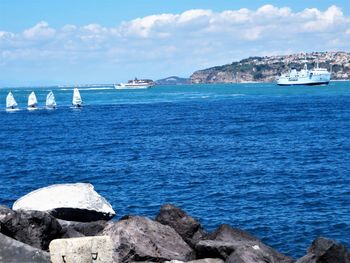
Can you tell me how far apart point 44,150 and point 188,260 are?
1506 inches

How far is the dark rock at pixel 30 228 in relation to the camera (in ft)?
42.4

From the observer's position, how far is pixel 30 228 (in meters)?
13.0

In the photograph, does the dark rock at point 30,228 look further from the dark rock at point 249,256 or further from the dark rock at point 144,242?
the dark rock at point 249,256

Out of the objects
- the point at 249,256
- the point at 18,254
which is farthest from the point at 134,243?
the point at 18,254

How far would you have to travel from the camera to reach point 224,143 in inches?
1975

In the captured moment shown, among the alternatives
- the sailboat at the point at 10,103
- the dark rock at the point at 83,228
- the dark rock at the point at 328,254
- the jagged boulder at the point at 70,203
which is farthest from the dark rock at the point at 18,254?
the sailboat at the point at 10,103

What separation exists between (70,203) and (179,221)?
2750mm

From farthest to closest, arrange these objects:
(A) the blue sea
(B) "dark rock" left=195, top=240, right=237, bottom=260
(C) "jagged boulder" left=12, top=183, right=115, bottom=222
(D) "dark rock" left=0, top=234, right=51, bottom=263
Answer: (A) the blue sea < (C) "jagged boulder" left=12, top=183, right=115, bottom=222 < (B) "dark rock" left=195, top=240, right=237, bottom=260 < (D) "dark rock" left=0, top=234, right=51, bottom=263

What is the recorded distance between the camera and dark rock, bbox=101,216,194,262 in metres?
12.7

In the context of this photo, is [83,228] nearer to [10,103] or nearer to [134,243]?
[134,243]

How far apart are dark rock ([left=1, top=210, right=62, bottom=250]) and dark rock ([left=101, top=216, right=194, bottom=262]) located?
114 cm

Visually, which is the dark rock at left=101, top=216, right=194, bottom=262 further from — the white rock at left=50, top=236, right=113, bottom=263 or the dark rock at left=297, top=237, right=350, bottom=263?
the dark rock at left=297, top=237, right=350, bottom=263

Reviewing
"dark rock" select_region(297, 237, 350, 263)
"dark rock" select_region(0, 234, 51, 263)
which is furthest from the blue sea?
"dark rock" select_region(0, 234, 51, 263)

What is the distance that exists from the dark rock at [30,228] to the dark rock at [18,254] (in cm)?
141
